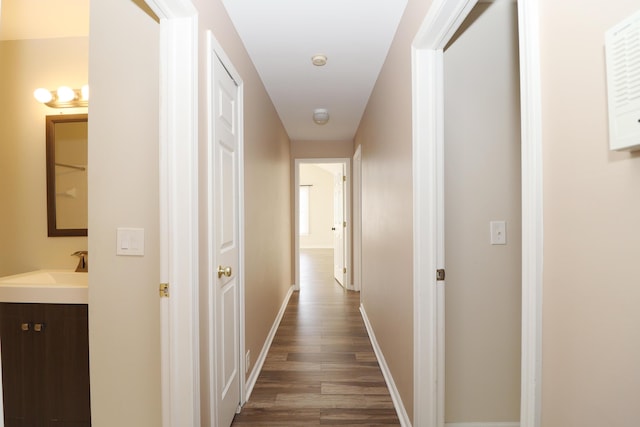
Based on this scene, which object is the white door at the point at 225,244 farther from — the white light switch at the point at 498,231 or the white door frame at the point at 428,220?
the white light switch at the point at 498,231

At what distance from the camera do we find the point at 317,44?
220 centimetres

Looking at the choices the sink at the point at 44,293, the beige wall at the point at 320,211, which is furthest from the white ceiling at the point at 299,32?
the beige wall at the point at 320,211

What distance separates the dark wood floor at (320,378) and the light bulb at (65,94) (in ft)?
7.69

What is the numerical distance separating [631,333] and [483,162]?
135 centimetres

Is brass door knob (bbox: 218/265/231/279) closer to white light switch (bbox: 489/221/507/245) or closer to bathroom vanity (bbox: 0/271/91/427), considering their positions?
bathroom vanity (bbox: 0/271/91/427)

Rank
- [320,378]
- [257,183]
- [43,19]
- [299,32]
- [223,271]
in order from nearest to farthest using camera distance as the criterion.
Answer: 1. [223,271]
2. [43,19]
3. [299,32]
4. [320,378]
5. [257,183]

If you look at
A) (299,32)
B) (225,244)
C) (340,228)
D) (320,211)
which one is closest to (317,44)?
(299,32)

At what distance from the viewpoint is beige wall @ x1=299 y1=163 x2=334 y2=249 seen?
10.2 meters

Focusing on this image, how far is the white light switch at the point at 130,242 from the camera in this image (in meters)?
1.39

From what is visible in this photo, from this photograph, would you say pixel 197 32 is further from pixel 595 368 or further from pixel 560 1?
pixel 595 368

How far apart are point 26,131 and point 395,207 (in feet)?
8.40

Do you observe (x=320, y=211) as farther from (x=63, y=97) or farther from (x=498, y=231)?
(x=498, y=231)

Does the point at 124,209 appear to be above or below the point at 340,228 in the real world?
above

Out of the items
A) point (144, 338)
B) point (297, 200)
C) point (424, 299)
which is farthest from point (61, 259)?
point (297, 200)
